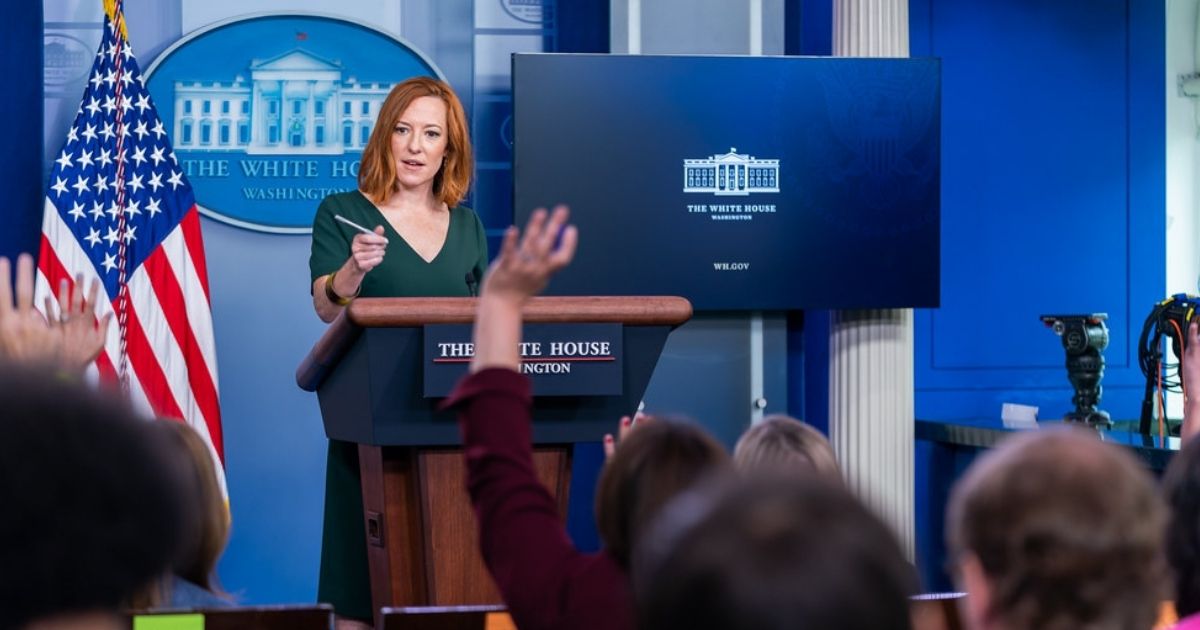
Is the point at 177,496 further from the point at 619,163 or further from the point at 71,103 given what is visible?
the point at 71,103

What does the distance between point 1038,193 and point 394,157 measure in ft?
11.5

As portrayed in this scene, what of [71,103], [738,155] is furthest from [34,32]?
[738,155]

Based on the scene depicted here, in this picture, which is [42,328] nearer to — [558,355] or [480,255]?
[558,355]

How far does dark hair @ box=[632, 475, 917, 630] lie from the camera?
69 centimetres

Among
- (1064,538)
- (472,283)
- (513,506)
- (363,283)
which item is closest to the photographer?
(1064,538)

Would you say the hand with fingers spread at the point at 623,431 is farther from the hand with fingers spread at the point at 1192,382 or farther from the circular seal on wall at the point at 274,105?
the circular seal on wall at the point at 274,105

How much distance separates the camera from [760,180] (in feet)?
16.3

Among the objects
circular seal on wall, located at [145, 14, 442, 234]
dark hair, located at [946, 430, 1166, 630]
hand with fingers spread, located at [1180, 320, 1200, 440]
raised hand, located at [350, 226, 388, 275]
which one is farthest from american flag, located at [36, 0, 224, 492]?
dark hair, located at [946, 430, 1166, 630]

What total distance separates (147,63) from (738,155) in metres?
2.09

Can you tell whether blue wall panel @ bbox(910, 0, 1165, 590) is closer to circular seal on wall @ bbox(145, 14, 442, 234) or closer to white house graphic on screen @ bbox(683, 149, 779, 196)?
white house graphic on screen @ bbox(683, 149, 779, 196)

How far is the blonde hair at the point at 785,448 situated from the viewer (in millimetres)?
1711

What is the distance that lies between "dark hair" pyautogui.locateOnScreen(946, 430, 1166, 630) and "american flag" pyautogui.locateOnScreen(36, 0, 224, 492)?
370cm

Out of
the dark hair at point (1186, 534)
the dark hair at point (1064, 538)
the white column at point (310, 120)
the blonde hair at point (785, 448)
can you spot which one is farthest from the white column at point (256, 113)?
the dark hair at point (1064, 538)

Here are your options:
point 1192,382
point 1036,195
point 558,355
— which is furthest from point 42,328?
point 1036,195
